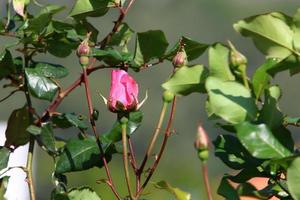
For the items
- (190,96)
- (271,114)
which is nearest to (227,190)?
(271,114)

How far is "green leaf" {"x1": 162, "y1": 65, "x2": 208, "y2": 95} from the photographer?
0.56 m

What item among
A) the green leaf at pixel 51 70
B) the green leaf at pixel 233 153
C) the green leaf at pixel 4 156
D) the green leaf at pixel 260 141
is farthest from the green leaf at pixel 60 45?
the green leaf at pixel 260 141

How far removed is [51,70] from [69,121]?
6 centimetres

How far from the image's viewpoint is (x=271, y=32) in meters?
0.53

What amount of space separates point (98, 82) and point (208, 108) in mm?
1580

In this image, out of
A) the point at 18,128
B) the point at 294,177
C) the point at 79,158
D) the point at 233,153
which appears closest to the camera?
the point at 294,177

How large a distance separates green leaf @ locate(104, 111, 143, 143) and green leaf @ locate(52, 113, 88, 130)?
2.5 inches

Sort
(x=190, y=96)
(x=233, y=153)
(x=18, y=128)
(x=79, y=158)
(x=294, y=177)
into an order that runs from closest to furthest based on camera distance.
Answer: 1. (x=294, y=177)
2. (x=233, y=153)
3. (x=79, y=158)
4. (x=18, y=128)
5. (x=190, y=96)

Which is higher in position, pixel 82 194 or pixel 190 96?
pixel 82 194

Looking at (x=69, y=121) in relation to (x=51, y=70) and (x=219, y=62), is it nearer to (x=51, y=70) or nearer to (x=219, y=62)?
(x=51, y=70)

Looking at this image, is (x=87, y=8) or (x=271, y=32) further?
(x=87, y=8)

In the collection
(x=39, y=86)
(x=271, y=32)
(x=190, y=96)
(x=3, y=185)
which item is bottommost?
(x=190, y=96)

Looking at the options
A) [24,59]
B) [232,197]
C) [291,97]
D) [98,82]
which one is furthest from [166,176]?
[232,197]

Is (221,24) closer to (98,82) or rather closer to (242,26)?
(98,82)
